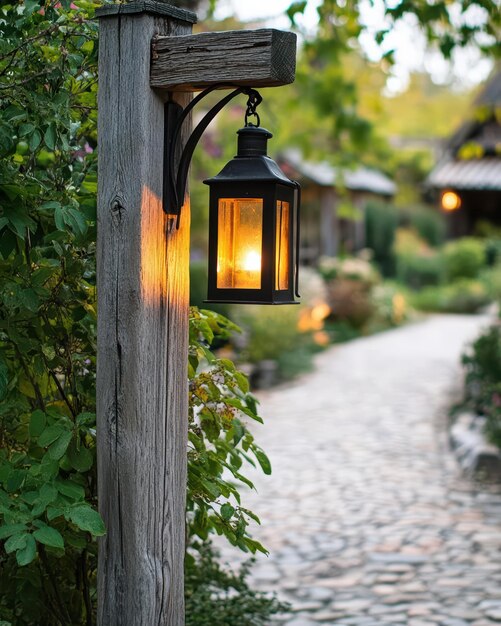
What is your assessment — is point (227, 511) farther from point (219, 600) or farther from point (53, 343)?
point (219, 600)

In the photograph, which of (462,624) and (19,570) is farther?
(462,624)

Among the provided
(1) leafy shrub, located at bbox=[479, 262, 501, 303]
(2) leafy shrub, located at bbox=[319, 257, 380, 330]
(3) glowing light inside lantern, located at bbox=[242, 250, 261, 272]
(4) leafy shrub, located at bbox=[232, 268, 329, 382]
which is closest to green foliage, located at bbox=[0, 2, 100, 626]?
(3) glowing light inside lantern, located at bbox=[242, 250, 261, 272]

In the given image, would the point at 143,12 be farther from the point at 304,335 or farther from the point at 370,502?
the point at 304,335

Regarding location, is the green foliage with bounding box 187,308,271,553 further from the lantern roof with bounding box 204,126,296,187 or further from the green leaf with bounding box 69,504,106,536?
the lantern roof with bounding box 204,126,296,187

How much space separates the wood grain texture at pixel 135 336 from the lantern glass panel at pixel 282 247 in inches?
11.3

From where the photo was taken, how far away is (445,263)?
79.3ft

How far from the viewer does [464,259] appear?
23.7 m

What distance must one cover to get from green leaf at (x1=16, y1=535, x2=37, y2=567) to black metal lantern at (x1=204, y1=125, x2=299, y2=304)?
848 millimetres

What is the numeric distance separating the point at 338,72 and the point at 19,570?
7.59 m

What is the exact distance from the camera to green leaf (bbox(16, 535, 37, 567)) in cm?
254

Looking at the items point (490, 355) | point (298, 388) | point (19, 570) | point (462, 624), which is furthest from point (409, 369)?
point (19, 570)

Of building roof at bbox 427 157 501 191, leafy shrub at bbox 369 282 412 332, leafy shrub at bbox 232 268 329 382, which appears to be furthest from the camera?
building roof at bbox 427 157 501 191

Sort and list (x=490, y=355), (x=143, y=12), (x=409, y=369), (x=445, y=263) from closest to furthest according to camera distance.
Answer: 1. (x=143, y=12)
2. (x=490, y=355)
3. (x=409, y=369)
4. (x=445, y=263)

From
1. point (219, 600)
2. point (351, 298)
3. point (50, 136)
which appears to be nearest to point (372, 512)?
point (219, 600)
